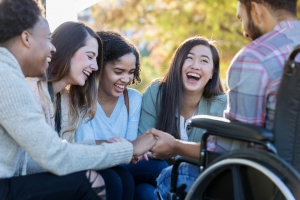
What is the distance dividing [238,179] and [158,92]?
1.43 meters

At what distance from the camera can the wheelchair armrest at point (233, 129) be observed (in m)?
2.12

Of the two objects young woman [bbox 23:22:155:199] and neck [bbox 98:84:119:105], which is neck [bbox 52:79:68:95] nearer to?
young woman [bbox 23:22:155:199]

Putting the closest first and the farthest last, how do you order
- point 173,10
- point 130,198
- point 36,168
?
point 36,168, point 130,198, point 173,10

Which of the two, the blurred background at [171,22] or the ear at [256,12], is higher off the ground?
the ear at [256,12]

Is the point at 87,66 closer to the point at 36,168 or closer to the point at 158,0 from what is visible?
the point at 36,168

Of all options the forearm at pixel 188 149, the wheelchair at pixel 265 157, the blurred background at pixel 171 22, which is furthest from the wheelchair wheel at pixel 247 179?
the blurred background at pixel 171 22

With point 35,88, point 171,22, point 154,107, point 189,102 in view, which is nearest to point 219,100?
point 189,102

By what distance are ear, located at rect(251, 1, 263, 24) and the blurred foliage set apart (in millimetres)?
5011

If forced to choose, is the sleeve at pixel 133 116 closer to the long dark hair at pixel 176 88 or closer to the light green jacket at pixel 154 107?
the light green jacket at pixel 154 107

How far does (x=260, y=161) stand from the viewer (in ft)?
6.74

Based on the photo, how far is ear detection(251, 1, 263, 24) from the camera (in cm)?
238

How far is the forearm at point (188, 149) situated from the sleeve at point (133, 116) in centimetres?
75

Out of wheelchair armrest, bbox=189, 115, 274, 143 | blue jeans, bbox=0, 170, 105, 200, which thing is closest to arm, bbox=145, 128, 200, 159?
wheelchair armrest, bbox=189, 115, 274, 143

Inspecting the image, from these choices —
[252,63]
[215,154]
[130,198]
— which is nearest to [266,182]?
[215,154]
